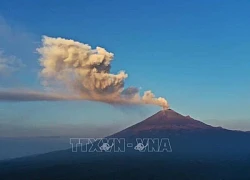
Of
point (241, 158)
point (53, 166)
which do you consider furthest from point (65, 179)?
point (241, 158)

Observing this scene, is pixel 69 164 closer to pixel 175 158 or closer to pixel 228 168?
pixel 175 158

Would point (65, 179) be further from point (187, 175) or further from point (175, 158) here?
point (175, 158)

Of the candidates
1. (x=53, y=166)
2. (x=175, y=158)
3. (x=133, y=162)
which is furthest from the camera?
(x=175, y=158)

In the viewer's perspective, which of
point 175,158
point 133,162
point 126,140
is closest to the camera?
point 133,162

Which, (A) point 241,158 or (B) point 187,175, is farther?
(A) point 241,158

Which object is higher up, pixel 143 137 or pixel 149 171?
pixel 143 137

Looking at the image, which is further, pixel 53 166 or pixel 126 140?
pixel 126 140

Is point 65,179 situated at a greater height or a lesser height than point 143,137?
lesser

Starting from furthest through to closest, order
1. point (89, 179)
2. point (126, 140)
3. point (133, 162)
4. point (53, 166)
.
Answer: point (126, 140) < point (133, 162) < point (53, 166) < point (89, 179)

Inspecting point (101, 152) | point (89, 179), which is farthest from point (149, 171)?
point (101, 152)
